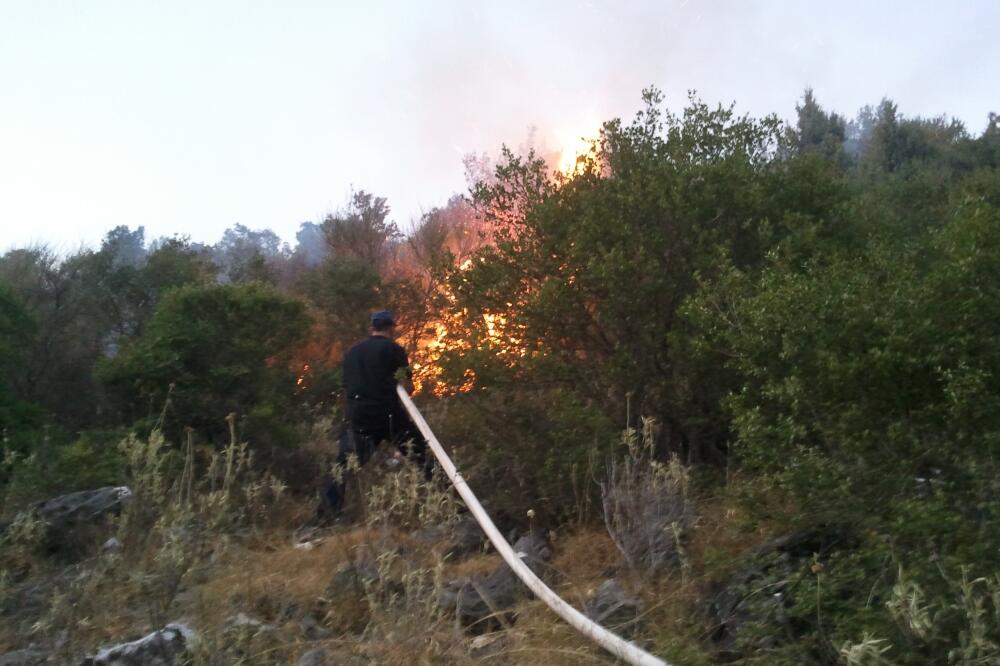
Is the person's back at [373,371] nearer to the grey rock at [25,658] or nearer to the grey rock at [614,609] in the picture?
the grey rock at [614,609]

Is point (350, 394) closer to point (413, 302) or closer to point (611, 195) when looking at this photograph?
point (611, 195)

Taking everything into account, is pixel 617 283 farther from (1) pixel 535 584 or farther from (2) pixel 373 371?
(1) pixel 535 584

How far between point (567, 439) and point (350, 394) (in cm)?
206

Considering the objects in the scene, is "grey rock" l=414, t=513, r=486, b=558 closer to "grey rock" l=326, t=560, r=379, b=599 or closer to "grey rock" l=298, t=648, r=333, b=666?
"grey rock" l=326, t=560, r=379, b=599

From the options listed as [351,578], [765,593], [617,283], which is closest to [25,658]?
[351,578]

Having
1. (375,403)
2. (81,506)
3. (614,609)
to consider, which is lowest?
(614,609)

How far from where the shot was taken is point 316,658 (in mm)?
4379

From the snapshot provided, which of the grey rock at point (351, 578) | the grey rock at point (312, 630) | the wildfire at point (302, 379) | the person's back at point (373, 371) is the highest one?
the wildfire at point (302, 379)

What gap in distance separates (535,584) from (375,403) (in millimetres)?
2896

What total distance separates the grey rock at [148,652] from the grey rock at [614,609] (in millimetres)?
1731

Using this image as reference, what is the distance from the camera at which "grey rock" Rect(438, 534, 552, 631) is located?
4.88 m

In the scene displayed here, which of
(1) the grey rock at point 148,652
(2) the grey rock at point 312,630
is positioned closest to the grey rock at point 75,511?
(2) the grey rock at point 312,630

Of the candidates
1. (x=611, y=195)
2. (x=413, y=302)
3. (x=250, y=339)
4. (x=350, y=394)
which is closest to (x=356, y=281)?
(x=413, y=302)

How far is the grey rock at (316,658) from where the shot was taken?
4.31 meters
